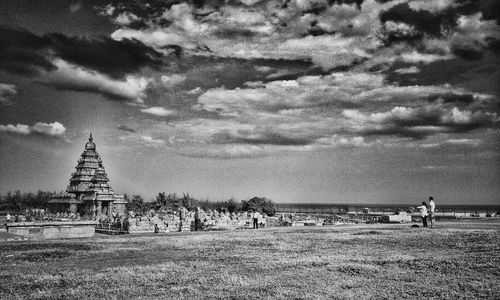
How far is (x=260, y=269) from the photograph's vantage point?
12.8 metres

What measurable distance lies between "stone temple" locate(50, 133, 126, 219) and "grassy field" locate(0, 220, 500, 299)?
49.1 m

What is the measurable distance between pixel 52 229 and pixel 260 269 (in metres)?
19.8

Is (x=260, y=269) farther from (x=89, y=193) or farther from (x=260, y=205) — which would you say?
(x=260, y=205)

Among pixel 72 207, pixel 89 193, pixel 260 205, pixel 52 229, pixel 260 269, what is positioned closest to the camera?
pixel 260 269

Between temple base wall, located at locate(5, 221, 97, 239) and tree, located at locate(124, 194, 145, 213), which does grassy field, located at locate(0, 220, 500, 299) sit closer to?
temple base wall, located at locate(5, 221, 97, 239)

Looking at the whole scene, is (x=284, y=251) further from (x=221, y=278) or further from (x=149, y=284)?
(x=149, y=284)

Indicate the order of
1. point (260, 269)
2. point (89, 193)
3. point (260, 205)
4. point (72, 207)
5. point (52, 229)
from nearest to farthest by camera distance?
1. point (260, 269)
2. point (52, 229)
3. point (72, 207)
4. point (89, 193)
5. point (260, 205)

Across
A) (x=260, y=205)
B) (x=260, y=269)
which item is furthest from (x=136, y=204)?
(x=260, y=269)

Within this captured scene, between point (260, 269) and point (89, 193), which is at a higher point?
point (89, 193)

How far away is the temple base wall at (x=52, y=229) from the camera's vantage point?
2675cm

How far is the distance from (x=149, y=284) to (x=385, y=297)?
5.85 m

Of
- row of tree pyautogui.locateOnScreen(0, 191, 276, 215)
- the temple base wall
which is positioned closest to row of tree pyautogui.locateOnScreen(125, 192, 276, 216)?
row of tree pyautogui.locateOnScreen(0, 191, 276, 215)

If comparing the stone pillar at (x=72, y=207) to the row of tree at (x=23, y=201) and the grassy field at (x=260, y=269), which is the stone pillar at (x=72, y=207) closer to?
the row of tree at (x=23, y=201)

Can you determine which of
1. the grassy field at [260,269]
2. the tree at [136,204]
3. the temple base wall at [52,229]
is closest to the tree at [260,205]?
the tree at [136,204]
